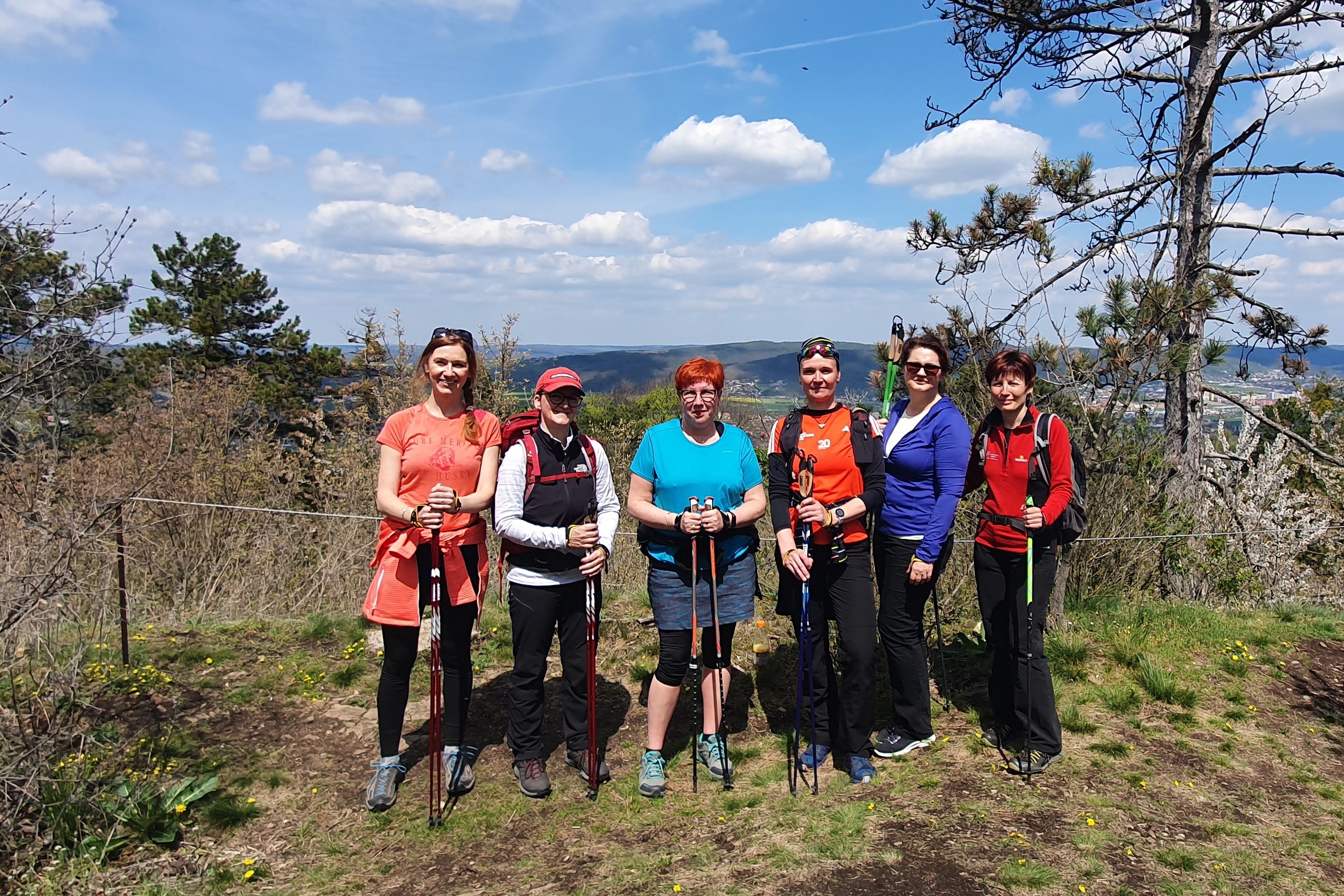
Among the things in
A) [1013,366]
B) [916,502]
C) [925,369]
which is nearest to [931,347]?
[925,369]

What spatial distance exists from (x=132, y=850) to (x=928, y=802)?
10.8 ft

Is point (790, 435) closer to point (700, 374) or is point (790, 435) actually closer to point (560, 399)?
point (700, 374)

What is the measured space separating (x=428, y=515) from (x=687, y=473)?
1.10 metres

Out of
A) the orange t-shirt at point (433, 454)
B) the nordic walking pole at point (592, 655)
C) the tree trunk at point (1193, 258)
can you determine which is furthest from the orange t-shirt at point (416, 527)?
the tree trunk at point (1193, 258)

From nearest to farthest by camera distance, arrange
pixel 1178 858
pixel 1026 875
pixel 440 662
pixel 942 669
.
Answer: pixel 1026 875
pixel 1178 858
pixel 440 662
pixel 942 669

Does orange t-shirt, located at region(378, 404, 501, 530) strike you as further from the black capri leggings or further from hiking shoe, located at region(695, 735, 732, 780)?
hiking shoe, located at region(695, 735, 732, 780)

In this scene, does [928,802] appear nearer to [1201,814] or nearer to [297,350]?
[1201,814]

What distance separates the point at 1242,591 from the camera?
20.9 ft

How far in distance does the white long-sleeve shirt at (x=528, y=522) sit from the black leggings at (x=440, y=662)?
274 mm

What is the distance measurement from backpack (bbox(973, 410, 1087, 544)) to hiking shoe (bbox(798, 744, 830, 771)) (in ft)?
4.43

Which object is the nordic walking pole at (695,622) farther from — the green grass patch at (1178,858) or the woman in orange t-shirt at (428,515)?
the green grass patch at (1178,858)

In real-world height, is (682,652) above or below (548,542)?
below

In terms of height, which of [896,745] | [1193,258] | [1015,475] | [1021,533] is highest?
[1193,258]

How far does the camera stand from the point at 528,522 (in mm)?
3434
